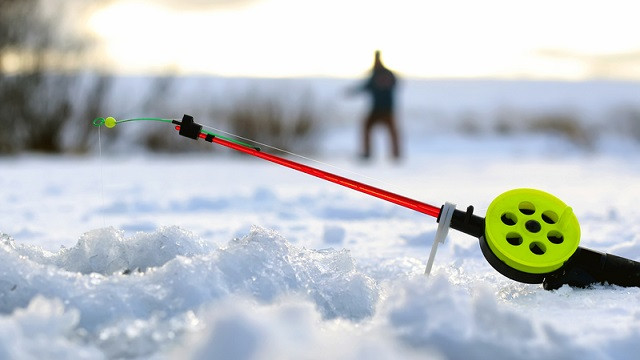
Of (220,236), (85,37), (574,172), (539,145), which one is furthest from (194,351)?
(539,145)

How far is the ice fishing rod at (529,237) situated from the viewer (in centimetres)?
248

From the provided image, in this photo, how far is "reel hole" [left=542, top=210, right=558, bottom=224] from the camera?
2588mm

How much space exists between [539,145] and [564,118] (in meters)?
0.84

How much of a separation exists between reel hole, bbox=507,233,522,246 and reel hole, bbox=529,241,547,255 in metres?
0.04

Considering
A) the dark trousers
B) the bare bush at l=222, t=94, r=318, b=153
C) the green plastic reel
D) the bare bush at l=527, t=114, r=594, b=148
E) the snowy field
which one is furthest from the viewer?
the bare bush at l=527, t=114, r=594, b=148

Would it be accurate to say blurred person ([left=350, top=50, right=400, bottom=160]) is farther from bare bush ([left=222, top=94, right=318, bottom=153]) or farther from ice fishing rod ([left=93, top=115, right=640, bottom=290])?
ice fishing rod ([left=93, top=115, right=640, bottom=290])

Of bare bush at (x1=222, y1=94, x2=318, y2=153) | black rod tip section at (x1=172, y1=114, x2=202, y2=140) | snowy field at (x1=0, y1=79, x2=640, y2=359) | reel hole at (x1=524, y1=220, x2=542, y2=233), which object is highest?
black rod tip section at (x1=172, y1=114, x2=202, y2=140)

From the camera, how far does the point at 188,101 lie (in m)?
12.0

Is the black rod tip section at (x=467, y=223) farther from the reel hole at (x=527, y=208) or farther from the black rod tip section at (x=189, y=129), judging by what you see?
the black rod tip section at (x=189, y=129)

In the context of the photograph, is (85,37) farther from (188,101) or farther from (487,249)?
(487,249)

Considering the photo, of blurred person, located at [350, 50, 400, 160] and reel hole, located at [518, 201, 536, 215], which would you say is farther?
blurred person, located at [350, 50, 400, 160]

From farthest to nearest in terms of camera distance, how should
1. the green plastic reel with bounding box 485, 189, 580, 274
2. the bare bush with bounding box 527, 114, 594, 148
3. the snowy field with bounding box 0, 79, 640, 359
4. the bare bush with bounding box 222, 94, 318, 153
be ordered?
the bare bush with bounding box 527, 114, 594, 148 < the bare bush with bounding box 222, 94, 318, 153 < the green plastic reel with bounding box 485, 189, 580, 274 < the snowy field with bounding box 0, 79, 640, 359

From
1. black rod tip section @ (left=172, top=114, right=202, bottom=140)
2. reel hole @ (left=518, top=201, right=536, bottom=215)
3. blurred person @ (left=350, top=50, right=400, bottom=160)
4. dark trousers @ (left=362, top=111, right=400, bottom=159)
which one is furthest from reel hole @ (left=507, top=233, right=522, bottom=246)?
dark trousers @ (left=362, top=111, right=400, bottom=159)

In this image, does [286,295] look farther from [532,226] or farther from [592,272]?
[592,272]
